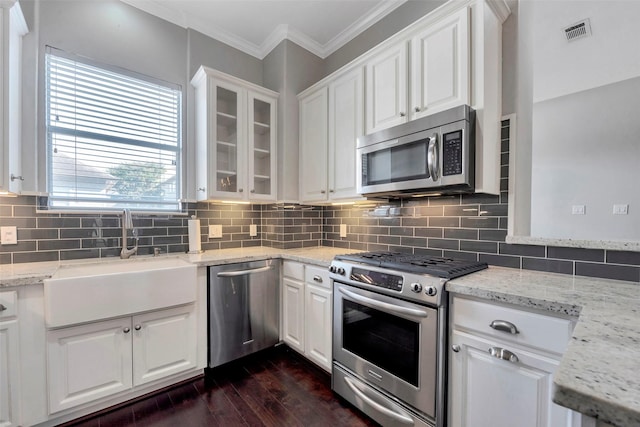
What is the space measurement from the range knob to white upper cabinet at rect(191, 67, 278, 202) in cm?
173

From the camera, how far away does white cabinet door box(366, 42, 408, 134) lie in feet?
6.34

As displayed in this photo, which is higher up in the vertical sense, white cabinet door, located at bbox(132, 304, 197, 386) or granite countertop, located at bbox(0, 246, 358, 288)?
granite countertop, located at bbox(0, 246, 358, 288)

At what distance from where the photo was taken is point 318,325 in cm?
215

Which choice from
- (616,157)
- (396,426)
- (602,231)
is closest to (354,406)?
(396,426)

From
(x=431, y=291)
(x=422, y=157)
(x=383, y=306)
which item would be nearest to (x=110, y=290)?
(x=383, y=306)

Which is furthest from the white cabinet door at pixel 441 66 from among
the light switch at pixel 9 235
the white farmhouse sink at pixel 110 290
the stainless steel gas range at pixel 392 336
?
the light switch at pixel 9 235

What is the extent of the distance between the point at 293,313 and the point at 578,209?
206cm

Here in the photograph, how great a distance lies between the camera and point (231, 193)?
255 centimetres

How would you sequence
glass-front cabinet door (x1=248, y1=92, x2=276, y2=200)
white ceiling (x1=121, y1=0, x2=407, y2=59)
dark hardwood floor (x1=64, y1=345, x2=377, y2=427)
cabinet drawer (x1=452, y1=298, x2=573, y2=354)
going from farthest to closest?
glass-front cabinet door (x1=248, y1=92, x2=276, y2=200), white ceiling (x1=121, y1=0, x2=407, y2=59), dark hardwood floor (x1=64, y1=345, x2=377, y2=427), cabinet drawer (x1=452, y1=298, x2=573, y2=354)

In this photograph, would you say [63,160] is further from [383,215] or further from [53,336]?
[383,215]

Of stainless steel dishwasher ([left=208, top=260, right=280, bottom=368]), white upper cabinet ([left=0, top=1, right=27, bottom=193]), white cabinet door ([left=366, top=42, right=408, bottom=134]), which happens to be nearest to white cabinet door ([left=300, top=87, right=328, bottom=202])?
white cabinet door ([left=366, top=42, right=408, bottom=134])

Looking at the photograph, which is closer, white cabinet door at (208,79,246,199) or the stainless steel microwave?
the stainless steel microwave

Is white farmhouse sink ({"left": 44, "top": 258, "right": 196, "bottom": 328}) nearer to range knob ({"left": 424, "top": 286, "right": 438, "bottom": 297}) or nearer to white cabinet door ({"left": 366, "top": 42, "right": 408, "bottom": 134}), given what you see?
range knob ({"left": 424, "top": 286, "right": 438, "bottom": 297})

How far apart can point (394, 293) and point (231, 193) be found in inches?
65.1
